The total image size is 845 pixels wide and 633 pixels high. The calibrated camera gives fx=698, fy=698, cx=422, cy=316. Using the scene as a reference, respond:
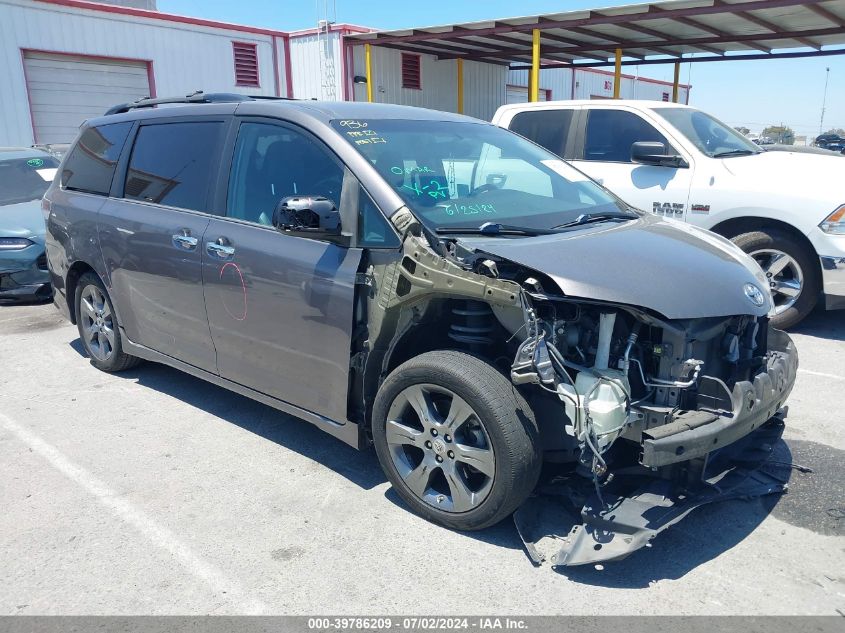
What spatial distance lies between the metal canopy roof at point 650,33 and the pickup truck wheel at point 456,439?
1149cm

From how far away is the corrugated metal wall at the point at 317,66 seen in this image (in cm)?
1680

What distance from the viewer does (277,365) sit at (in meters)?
3.76

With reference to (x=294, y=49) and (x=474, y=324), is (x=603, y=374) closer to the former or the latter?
(x=474, y=324)

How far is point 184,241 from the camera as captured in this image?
4.14 metres

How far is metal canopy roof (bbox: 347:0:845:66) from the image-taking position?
41.2 ft

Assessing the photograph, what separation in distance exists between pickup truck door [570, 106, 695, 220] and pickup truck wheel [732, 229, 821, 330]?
2.40 ft

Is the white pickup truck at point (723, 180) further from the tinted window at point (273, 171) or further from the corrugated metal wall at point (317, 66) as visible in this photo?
the corrugated metal wall at point (317, 66)

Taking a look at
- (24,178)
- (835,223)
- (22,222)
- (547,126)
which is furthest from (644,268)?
(24,178)

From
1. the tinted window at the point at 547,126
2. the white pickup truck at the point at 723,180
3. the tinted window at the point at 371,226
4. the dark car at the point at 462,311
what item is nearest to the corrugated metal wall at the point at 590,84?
the tinted window at the point at 547,126

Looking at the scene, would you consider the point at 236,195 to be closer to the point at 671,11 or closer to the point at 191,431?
the point at 191,431

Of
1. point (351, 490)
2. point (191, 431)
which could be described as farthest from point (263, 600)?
point (191, 431)

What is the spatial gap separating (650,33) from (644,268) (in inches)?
558

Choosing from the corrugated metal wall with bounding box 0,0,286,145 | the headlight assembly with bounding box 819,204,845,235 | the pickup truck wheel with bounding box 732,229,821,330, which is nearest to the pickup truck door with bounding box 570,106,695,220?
the pickup truck wheel with bounding box 732,229,821,330

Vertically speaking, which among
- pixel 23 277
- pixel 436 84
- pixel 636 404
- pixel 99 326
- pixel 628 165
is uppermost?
pixel 436 84
